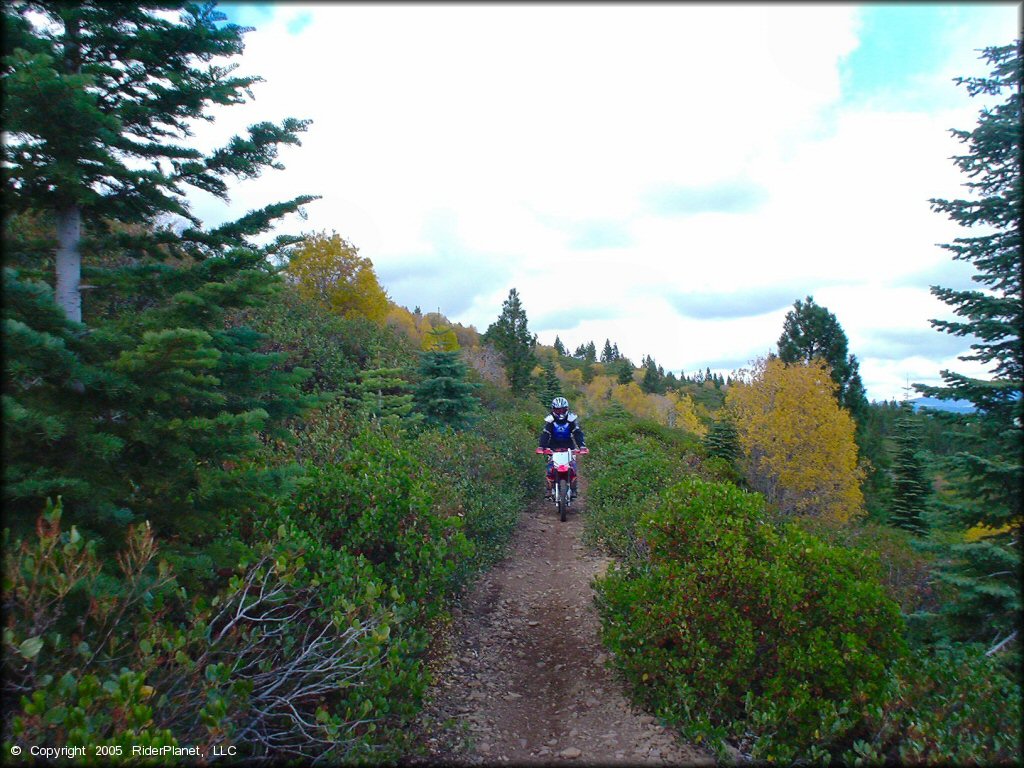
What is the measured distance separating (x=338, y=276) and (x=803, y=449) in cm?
2285

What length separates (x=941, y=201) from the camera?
5891 millimetres

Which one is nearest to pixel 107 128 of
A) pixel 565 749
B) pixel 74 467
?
pixel 74 467

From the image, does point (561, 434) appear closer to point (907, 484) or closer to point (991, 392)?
point (991, 392)

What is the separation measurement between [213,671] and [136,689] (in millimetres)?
417

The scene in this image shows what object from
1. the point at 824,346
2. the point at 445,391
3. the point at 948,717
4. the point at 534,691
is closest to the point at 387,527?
the point at 534,691

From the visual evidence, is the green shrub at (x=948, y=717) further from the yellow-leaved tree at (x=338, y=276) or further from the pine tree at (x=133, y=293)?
the yellow-leaved tree at (x=338, y=276)

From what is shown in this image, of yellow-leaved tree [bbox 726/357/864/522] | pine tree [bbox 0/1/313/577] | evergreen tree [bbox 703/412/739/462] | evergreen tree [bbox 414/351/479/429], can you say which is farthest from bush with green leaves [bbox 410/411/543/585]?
yellow-leaved tree [bbox 726/357/864/522]

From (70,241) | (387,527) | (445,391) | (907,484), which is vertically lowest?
(907,484)

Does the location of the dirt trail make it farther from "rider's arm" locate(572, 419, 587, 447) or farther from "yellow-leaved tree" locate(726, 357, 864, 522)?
"yellow-leaved tree" locate(726, 357, 864, 522)

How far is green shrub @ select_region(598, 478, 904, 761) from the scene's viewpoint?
3.66 metres

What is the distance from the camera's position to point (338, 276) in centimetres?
2450

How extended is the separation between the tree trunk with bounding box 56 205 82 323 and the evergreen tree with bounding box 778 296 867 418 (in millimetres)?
35781

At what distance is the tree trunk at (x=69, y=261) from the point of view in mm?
4012

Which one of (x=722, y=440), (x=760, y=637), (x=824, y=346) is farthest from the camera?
(x=824, y=346)
